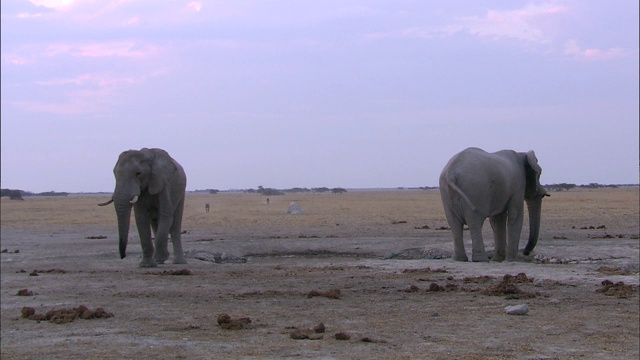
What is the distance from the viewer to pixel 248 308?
51.2 feet

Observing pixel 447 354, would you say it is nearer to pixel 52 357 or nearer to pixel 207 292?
pixel 52 357

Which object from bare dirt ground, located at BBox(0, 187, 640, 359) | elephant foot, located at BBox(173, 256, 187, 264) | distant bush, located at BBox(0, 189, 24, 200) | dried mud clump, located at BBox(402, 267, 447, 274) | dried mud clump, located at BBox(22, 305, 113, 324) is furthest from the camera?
distant bush, located at BBox(0, 189, 24, 200)

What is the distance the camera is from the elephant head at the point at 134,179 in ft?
70.2

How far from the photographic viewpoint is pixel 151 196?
23.3 meters

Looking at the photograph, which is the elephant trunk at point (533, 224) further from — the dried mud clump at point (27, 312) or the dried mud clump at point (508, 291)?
the dried mud clump at point (27, 312)

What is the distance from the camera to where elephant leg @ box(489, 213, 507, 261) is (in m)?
24.0

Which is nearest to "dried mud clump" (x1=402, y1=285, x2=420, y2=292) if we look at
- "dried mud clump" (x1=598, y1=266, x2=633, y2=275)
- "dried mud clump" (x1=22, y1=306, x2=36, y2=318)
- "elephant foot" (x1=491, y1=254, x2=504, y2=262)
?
"dried mud clump" (x1=598, y1=266, x2=633, y2=275)

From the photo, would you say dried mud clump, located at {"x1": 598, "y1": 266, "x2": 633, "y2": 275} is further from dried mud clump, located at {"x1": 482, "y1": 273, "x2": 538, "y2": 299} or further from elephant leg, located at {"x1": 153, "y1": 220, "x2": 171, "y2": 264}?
elephant leg, located at {"x1": 153, "y1": 220, "x2": 171, "y2": 264}

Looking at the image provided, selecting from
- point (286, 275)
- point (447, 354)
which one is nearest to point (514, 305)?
point (447, 354)

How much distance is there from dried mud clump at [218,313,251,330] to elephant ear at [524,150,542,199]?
12.4 meters

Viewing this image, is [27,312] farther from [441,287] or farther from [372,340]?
[441,287]

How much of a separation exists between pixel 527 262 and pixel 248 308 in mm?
9983

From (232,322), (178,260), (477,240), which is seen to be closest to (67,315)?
(232,322)

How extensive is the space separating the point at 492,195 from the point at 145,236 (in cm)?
888
